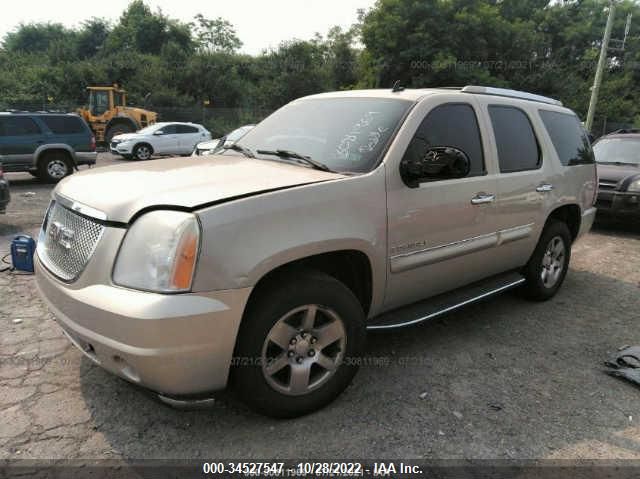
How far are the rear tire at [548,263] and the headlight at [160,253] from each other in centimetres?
345

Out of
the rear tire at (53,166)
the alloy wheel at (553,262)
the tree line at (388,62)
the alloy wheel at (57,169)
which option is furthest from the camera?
the tree line at (388,62)

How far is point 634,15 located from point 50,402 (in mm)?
56060

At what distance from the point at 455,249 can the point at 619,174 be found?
20.8 feet

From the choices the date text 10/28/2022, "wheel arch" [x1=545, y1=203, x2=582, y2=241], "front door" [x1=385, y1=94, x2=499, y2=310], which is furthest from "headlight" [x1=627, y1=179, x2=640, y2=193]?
the date text 10/28/2022

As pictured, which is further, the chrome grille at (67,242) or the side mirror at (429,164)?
the side mirror at (429,164)

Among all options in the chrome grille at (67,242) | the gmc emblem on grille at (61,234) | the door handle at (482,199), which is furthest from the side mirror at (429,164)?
the gmc emblem on grille at (61,234)

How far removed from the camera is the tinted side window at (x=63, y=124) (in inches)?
474

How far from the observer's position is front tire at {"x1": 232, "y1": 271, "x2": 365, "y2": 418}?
7.89 feet

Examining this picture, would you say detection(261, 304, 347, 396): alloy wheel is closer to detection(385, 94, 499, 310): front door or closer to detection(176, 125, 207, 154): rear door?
detection(385, 94, 499, 310): front door

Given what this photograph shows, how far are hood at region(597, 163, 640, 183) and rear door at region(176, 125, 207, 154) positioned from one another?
50.3ft

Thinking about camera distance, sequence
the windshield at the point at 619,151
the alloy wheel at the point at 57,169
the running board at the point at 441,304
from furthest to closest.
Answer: the alloy wheel at the point at 57,169 → the windshield at the point at 619,151 → the running board at the point at 441,304

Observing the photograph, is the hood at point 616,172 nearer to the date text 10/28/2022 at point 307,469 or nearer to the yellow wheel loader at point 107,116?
the date text 10/28/2022 at point 307,469

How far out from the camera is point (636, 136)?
9047mm

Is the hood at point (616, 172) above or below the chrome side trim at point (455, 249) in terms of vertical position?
above
